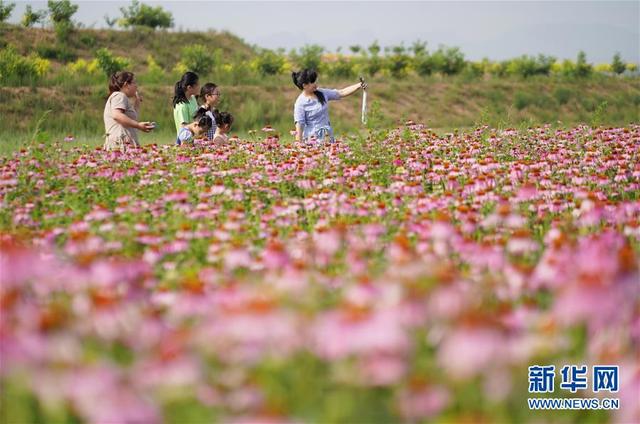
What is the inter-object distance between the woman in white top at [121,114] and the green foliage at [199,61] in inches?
682

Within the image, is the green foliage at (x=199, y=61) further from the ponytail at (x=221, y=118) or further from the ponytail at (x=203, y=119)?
the ponytail at (x=203, y=119)

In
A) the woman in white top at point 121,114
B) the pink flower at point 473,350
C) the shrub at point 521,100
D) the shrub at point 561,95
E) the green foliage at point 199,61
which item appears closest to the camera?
the pink flower at point 473,350

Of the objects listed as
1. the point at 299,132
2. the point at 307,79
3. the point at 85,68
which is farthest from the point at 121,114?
the point at 85,68

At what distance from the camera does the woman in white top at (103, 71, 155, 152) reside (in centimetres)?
850

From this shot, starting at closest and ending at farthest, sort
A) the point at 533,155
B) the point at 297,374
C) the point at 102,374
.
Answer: the point at 102,374 → the point at 297,374 → the point at 533,155

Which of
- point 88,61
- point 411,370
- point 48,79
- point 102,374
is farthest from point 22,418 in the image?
point 88,61

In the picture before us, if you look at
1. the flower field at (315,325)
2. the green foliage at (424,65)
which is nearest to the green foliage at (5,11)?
the green foliage at (424,65)

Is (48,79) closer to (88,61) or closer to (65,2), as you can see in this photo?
(88,61)

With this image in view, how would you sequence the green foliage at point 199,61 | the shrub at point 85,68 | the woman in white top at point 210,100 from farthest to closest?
the green foliage at point 199,61
the shrub at point 85,68
the woman in white top at point 210,100

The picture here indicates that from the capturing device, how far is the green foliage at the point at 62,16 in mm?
28391

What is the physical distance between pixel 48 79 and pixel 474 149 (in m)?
14.3

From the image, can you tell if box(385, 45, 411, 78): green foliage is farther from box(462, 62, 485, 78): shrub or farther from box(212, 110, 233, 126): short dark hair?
box(212, 110, 233, 126): short dark hair

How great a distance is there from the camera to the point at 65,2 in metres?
28.6

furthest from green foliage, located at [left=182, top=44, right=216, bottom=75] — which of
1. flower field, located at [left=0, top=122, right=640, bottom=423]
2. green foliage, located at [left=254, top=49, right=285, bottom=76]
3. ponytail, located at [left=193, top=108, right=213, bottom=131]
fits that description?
flower field, located at [left=0, top=122, right=640, bottom=423]
